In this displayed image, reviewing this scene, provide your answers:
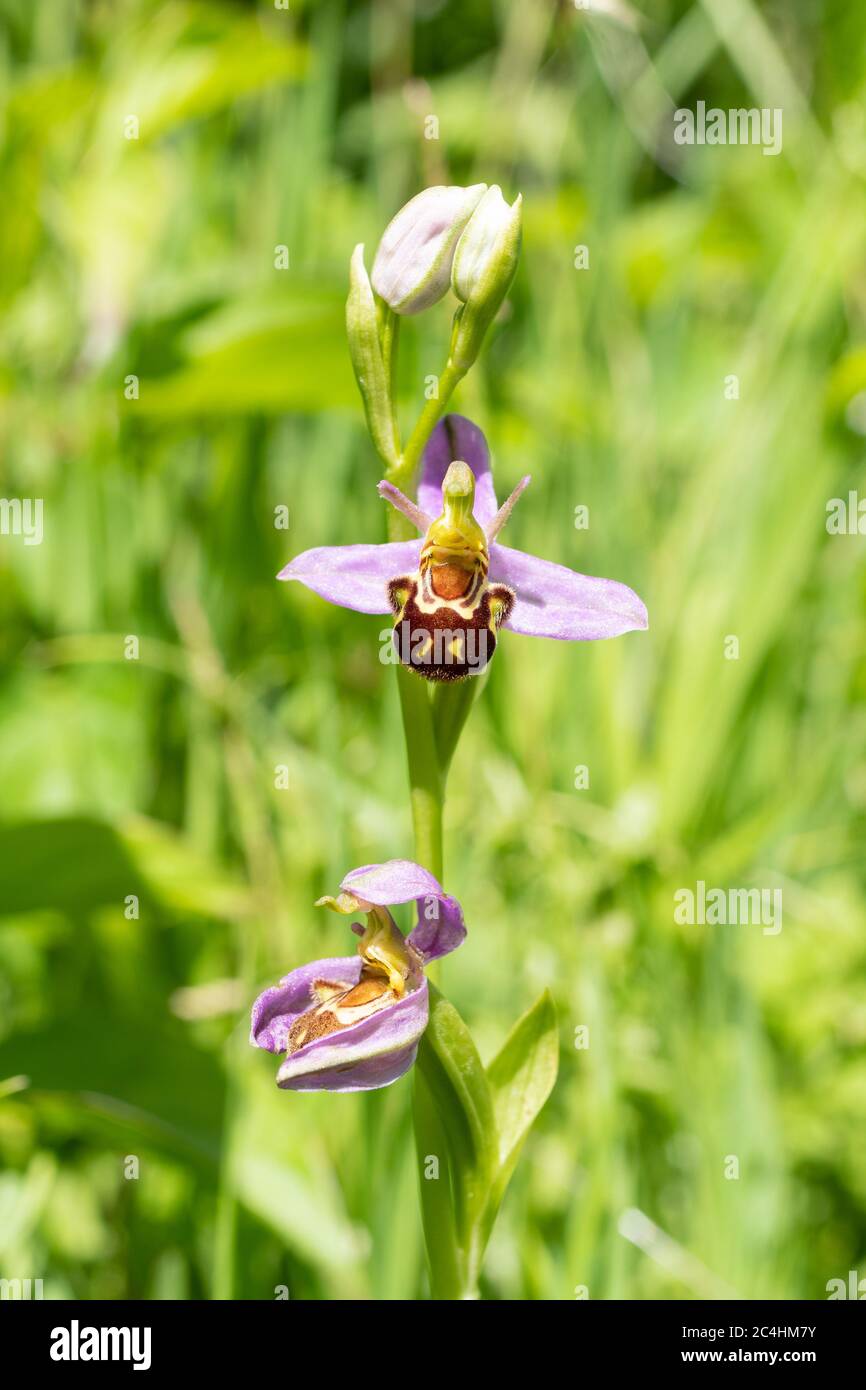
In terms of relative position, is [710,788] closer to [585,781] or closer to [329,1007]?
[585,781]

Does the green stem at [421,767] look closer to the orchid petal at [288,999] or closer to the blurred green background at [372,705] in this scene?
the orchid petal at [288,999]

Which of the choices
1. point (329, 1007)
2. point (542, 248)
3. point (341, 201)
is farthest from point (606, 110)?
point (329, 1007)

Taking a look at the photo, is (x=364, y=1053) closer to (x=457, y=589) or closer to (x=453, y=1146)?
(x=453, y=1146)

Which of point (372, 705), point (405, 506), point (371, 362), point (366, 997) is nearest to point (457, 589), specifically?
point (405, 506)

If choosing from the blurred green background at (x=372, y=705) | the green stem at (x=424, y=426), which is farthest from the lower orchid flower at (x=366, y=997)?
the blurred green background at (x=372, y=705)

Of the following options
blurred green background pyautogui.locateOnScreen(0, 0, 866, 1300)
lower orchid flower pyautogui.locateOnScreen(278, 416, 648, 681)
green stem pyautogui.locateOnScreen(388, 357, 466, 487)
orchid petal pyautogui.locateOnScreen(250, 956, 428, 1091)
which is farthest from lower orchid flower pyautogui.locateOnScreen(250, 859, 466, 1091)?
blurred green background pyautogui.locateOnScreen(0, 0, 866, 1300)

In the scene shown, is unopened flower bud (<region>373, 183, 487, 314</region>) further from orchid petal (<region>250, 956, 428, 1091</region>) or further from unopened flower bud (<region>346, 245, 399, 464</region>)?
orchid petal (<region>250, 956, 428, 1091</region>)
